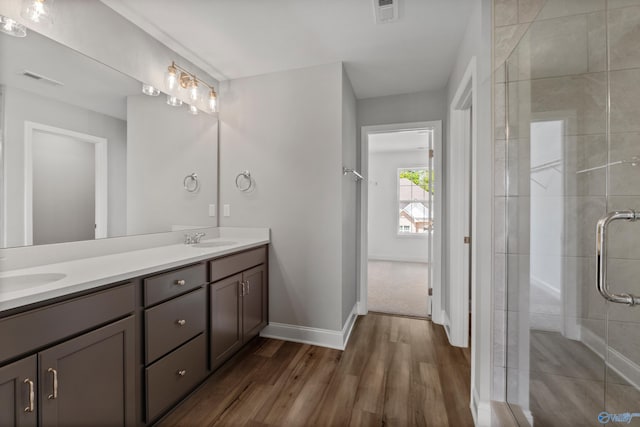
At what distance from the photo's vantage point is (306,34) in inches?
77.5

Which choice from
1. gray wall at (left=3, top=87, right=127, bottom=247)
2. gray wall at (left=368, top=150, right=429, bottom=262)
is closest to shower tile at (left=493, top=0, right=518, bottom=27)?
gray wall at (left=3, top=87, right=127, bottom=247)

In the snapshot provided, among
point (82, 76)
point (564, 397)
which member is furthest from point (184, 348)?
point (564, 397)

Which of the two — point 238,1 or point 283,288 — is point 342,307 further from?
point 238,1

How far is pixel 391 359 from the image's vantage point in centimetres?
217

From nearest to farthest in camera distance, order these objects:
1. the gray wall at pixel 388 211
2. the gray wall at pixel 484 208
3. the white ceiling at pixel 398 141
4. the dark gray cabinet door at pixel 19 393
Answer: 1. the dark gray cabinet door at pixel 19 393
2. the gray wall at pixel 484 208
3. the white ceiling at pixel 398 141
4. the gray wall at pixel 388 211

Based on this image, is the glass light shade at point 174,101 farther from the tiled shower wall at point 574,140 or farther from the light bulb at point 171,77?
the tiled shower wall at point 574,140

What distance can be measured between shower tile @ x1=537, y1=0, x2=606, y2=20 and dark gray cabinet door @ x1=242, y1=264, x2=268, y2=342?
92.7 inches

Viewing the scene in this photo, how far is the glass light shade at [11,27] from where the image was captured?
127 centimetres

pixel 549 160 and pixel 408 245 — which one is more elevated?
pixel 549 160

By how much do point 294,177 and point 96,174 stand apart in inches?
55.0

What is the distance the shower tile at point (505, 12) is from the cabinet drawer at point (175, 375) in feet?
8.28

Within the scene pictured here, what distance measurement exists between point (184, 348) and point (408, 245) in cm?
553

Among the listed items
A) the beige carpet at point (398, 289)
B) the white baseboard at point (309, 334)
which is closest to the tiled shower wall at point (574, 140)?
the white baseboard at point (309, 334)

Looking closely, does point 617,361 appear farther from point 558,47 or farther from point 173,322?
point 173,322
